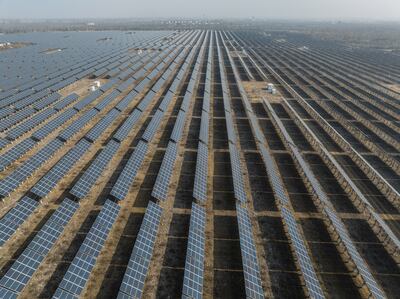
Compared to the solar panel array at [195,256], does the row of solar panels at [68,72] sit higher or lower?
lower

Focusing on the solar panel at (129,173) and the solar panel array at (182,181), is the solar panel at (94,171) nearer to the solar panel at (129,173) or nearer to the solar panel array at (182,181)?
the solar panel array at (182,181)

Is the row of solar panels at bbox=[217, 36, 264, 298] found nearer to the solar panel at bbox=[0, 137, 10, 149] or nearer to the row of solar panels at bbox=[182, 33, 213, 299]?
the row of solar panels at bbox=[182, 33, 213, 299]

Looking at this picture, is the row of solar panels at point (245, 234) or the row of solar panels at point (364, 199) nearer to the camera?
the row of solar panels at point (245, 234)

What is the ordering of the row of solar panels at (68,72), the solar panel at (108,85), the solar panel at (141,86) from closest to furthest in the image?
the row of solar panels at (68,72) → the solar panel at (108,85) → the solar panel at (141,86)

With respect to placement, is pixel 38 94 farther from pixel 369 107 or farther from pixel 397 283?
pixel 369 107

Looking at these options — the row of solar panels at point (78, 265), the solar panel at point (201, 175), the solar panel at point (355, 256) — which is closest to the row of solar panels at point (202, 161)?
the solar panel at point (201, 175)

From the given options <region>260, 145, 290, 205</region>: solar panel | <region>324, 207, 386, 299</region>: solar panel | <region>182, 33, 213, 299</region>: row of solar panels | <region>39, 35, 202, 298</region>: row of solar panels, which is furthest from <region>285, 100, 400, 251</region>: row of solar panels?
<region>39, 35, 202, 298</region>: row of solar panels

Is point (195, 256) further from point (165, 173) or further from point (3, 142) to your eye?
point (3, 142)

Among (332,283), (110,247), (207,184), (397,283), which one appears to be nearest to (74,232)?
(110,247)
